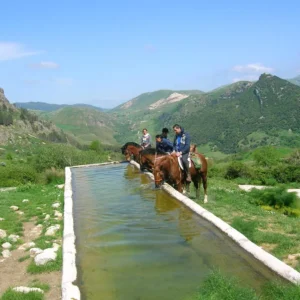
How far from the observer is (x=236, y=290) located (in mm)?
5242

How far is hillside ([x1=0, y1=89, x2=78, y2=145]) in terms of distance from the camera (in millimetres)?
124575

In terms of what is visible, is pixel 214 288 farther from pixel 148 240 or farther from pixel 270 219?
pixel 270 219

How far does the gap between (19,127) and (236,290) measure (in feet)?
477

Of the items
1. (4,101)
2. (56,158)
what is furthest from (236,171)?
(4,101)

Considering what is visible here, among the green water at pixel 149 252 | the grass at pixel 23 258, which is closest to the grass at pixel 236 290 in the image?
the green water at pixel 149 252

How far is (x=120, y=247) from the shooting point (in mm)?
7742

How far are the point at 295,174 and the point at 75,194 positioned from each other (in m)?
29.6

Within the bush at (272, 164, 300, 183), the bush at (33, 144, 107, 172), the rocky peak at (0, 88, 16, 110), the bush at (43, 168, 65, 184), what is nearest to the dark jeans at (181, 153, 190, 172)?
the bush at (43, 168, 65, 184)

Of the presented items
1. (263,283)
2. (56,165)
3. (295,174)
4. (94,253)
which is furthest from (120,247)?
(295,174)

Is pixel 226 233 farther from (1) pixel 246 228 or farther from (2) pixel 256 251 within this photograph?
(2) pixel 256 251

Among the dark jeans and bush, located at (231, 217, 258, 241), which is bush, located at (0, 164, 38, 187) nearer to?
the dark jeans

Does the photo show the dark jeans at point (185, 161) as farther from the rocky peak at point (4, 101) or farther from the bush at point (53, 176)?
the rocky peak at point (4, 101)

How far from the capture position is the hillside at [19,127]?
124575mm

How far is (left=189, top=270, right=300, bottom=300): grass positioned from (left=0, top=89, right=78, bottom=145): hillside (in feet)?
393
